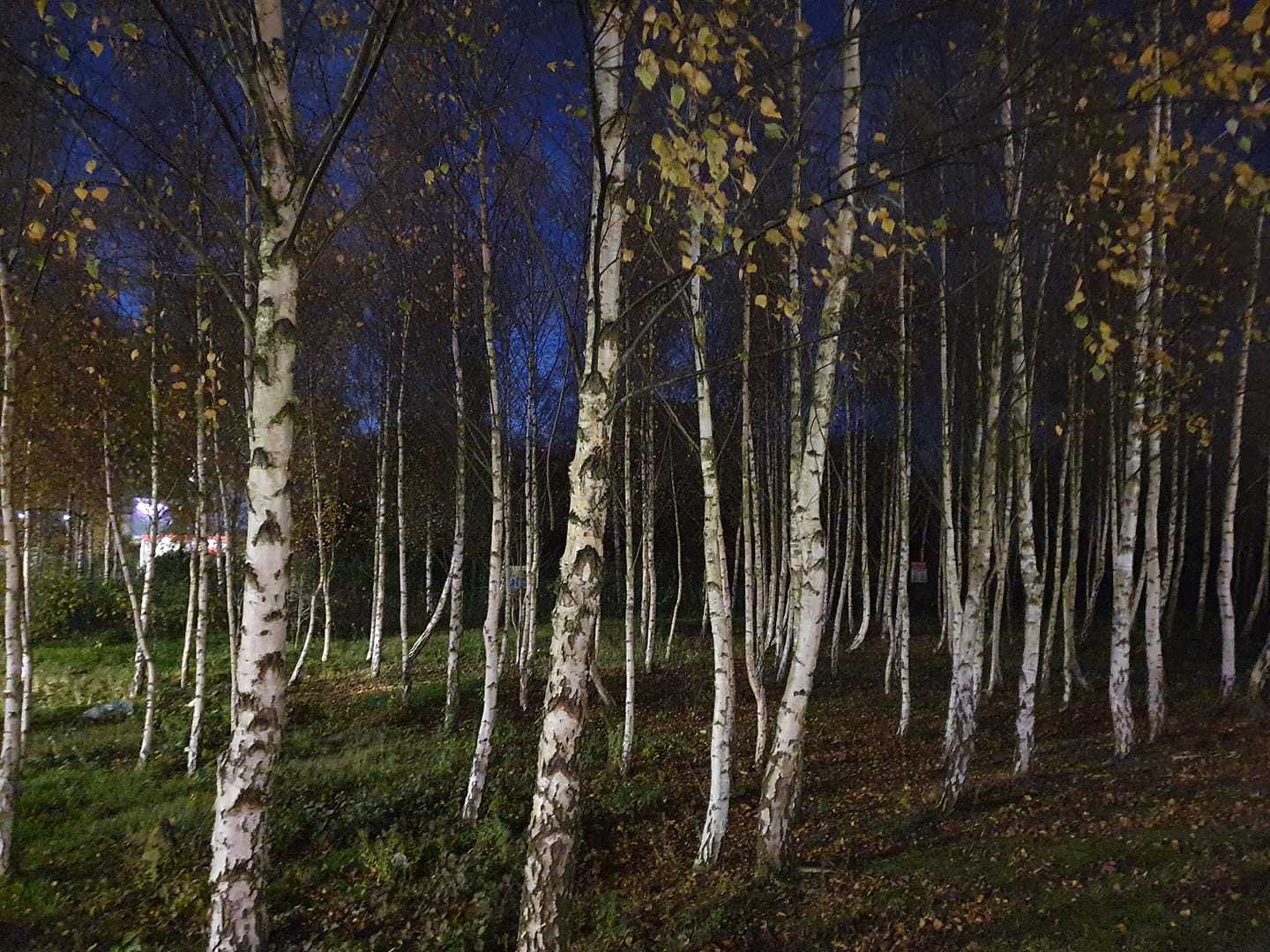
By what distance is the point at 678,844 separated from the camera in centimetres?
700

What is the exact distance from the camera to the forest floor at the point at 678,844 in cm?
518

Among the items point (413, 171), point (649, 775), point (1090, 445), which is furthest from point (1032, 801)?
point (1090, 445)

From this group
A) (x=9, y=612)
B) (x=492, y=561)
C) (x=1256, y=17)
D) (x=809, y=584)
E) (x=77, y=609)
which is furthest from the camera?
(x=77, y=609)

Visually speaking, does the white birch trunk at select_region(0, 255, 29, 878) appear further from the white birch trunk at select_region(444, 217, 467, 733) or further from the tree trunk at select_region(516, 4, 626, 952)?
the tree trunk at select_region(516, 4, 626, 952)

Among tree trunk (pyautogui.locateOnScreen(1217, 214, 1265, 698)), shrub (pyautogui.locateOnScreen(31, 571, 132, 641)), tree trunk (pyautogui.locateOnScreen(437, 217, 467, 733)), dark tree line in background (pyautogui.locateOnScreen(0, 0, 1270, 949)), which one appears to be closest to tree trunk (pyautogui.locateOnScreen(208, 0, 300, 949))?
dark tree line in background (pyautogui.locateOnScreen(0, 0, 1270, 949))

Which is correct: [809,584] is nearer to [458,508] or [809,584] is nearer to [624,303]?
[624,303]

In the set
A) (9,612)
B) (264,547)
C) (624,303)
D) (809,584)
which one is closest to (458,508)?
(624,303)

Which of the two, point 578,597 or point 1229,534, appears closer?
point 578,597

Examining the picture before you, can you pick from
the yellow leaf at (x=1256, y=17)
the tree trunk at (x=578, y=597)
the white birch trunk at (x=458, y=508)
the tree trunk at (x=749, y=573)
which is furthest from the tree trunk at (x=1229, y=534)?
the white birch trunk at (x=458, y=508)

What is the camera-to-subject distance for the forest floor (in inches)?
204

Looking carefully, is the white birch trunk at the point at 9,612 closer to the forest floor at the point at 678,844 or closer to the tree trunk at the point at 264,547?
the forest floor at the point at 678,844

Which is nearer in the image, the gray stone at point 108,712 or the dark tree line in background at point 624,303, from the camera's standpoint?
the dark tree line in background at point 624,303

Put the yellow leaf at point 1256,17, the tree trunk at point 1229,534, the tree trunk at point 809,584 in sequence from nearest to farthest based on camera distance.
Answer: the yellow leaf at point 1256,17 < the tree trunk at point 809,584 < the tree trunk at point 1229,534

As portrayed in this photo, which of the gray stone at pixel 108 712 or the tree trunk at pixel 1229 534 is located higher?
the tree trunk at pixel 1229 534
